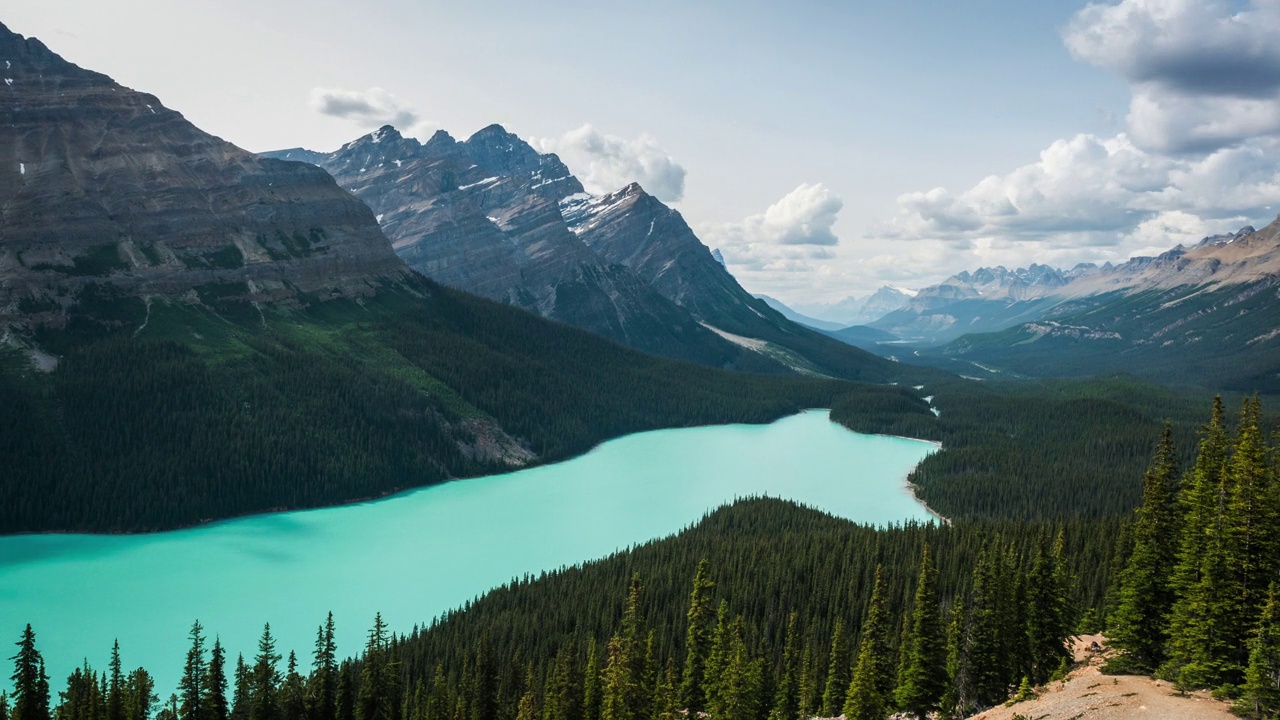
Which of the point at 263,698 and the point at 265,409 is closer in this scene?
the point at 263,698

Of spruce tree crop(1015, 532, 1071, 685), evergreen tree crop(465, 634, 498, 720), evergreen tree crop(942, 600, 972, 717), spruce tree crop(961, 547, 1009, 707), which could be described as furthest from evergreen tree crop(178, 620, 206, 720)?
spruce tree crop(1015, 532, 1071, 685)

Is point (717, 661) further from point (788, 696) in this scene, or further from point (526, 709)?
point (526, 709)

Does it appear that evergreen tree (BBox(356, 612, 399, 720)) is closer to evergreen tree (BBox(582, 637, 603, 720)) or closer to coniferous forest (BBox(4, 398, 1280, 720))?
coniferous forest (BBox(4, 398, 1280, 720))

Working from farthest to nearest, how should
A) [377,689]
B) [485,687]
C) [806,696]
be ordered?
[377,689]
[485,687]
[806,696]

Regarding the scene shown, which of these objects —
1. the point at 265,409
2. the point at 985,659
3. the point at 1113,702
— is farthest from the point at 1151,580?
the point at 265,409

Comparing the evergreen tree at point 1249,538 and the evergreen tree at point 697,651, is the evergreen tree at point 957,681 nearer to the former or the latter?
the evergreen tree at point 1249,538

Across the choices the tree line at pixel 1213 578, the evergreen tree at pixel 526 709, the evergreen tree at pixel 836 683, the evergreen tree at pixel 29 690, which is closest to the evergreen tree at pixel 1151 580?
the tree line at pixel 1213 578
